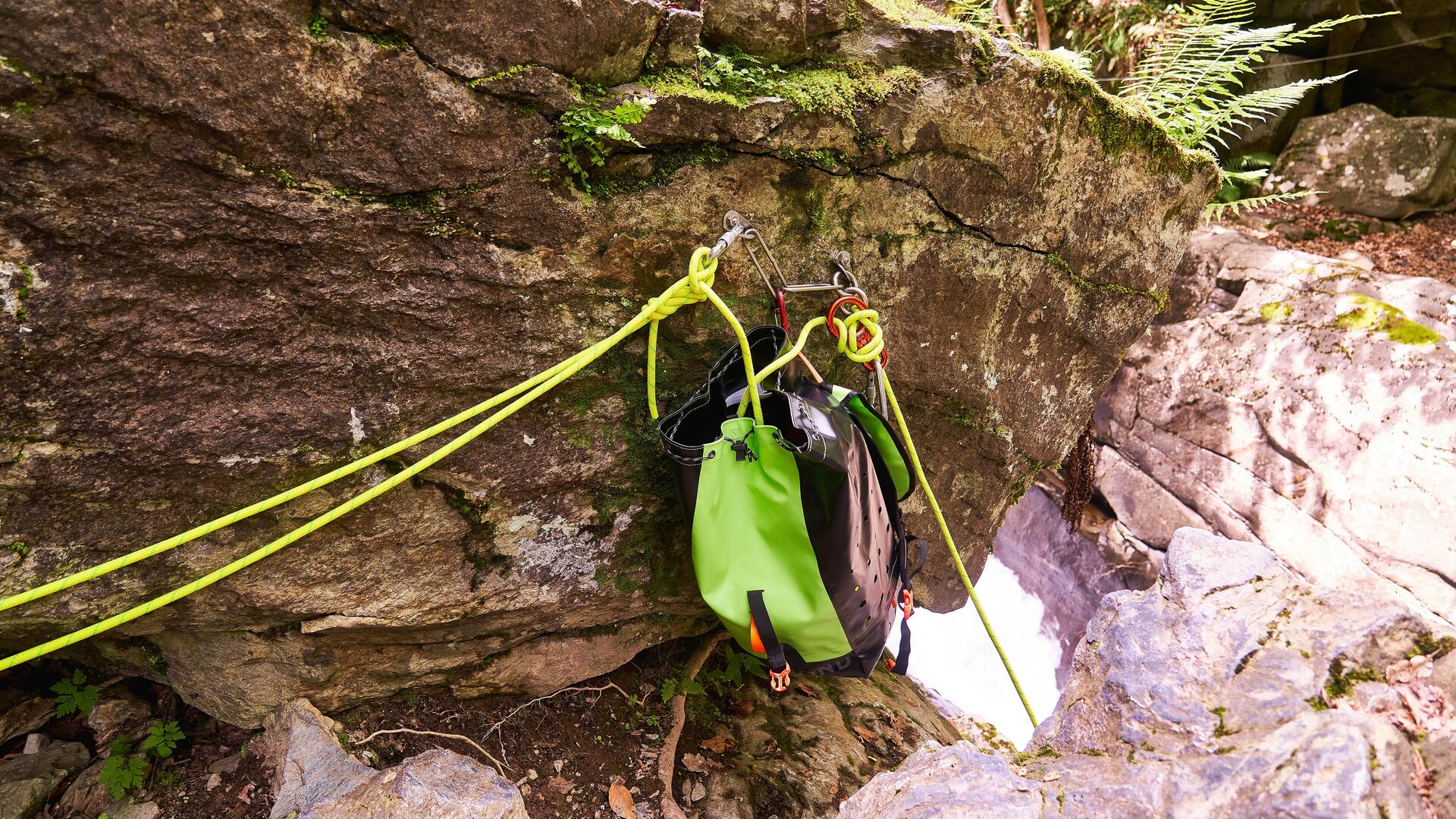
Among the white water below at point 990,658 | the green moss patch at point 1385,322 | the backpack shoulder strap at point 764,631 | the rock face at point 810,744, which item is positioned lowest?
the white water below at point 990,658

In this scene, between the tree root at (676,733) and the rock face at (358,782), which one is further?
the tree root at (676,733)

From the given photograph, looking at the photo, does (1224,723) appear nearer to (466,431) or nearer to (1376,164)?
(466,431)

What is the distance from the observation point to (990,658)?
625cm

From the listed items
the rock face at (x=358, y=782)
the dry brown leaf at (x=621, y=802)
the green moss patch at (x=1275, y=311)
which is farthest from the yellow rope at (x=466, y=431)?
the green moss patch at (x=1275, y=311)

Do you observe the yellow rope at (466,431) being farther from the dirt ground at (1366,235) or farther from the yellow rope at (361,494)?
the dirt ground at (1366,235)

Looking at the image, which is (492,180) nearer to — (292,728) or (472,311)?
(472,311)

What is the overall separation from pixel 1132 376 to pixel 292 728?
7328 millimetres

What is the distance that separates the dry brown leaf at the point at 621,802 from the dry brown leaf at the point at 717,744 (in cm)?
41

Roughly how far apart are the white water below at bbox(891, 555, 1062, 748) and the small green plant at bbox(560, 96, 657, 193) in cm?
436

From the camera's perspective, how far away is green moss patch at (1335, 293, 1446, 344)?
17.3 ft

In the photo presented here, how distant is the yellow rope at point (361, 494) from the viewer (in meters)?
1.44

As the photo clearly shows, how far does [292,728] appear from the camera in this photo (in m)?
2.24

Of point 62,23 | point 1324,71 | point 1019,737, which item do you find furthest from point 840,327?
point 1324,71

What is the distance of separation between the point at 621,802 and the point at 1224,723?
1.92m
